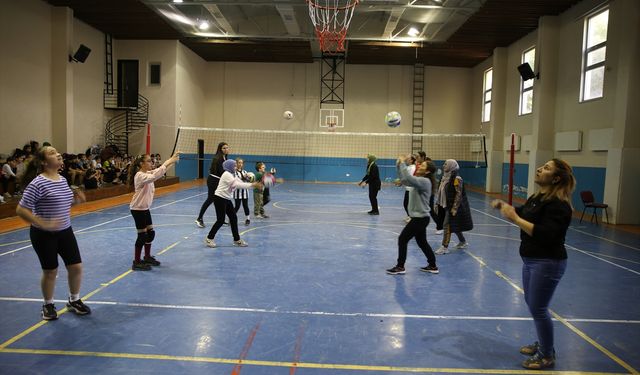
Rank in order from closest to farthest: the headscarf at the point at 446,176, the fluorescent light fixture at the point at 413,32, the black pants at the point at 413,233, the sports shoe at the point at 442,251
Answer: the black pants at the point at 413,233 < the headscarf at the point at 446,176 < the sports shoe at the point at 442,251 < the fluorescent light fixture at the point at 413,32

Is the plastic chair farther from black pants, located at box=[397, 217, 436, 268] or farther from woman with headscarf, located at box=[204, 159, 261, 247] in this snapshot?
woman with headscarf, located at box=[204, 159, 261, 247]

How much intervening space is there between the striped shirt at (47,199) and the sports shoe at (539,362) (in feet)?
14.5

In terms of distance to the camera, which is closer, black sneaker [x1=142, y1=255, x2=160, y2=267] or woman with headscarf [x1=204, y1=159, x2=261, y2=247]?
black sneaker [x1=142, y1=255, x2=160, y2=267]

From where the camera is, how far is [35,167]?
4.19 metres

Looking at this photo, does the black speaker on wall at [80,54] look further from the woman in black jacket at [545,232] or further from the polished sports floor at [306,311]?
the woman in black jacket at [545,232]

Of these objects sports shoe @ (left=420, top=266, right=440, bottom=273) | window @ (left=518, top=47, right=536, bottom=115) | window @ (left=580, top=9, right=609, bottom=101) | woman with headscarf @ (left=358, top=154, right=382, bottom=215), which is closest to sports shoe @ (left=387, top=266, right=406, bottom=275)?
sports shoe @ (left=420, top=266, right=440, bottom=273)

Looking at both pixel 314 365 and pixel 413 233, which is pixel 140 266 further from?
pixel 413 233

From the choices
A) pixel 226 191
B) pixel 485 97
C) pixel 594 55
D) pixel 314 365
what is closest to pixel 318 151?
pixel 485 97

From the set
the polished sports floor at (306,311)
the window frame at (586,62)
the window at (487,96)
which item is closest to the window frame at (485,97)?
the window at (487,96)

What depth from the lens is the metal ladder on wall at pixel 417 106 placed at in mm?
24984

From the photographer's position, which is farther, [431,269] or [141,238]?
[431,269]

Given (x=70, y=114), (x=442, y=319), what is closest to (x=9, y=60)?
(x=70, y=114)

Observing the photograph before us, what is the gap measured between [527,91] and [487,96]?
4721 mm

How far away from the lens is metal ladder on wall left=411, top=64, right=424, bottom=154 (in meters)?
25.0
